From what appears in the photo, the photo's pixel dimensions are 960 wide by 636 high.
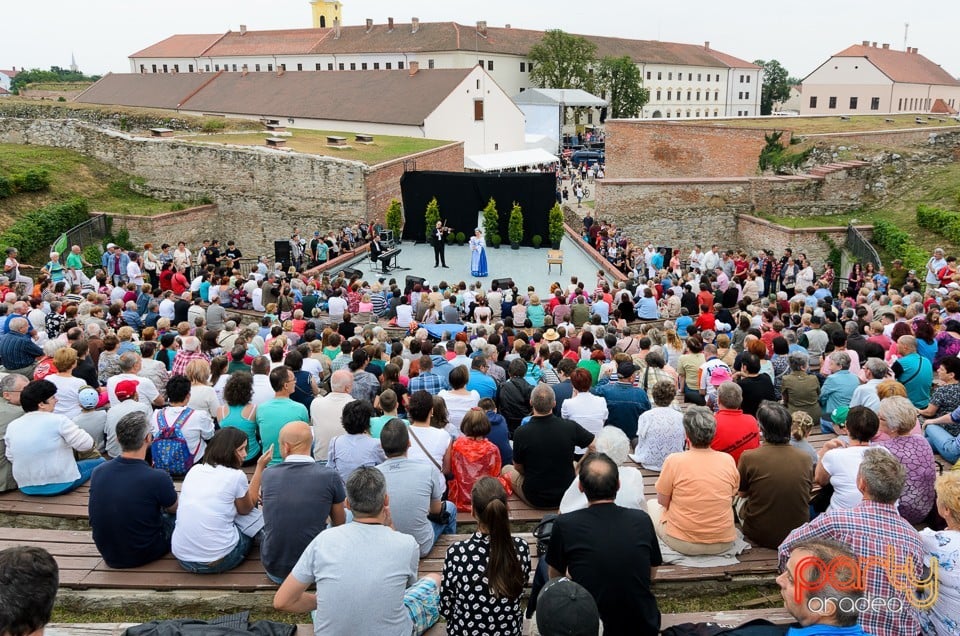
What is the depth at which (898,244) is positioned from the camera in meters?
21.9

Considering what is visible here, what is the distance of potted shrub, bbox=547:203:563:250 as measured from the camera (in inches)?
916

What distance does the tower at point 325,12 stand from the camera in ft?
300

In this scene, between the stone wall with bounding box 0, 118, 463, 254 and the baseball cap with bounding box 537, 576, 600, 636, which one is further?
the stone wall with bounding box 0, 118, 463, 254

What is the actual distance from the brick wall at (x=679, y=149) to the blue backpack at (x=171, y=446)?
3185cm

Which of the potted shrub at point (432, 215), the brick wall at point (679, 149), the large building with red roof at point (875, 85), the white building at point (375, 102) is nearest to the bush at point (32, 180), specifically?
the potted shrub at point (432, 215)

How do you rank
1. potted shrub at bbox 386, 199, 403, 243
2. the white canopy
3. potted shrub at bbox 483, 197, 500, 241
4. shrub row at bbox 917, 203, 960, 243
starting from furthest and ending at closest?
the white canopy
potted shrub at bbox 386, 199, 403, 243
potted shrub at bbox 483, 197, 500, 241
shrub row at bbox 917, 203, 960, 243

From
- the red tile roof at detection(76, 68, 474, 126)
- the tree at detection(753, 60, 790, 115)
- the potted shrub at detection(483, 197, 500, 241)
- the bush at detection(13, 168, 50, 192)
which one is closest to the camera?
the potted shrub at detection(483, 197, 500, 241)

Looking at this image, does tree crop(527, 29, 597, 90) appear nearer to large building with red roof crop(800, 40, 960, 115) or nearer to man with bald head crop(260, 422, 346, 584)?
large building with red roof crop(800, 40, 960, 115)

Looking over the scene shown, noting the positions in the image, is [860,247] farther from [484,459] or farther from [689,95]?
[689,95]

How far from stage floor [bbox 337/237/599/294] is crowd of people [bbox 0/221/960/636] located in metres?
10.1

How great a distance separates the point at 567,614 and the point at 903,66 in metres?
75.0

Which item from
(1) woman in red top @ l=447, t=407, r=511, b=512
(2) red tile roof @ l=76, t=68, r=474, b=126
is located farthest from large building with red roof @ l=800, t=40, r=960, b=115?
(1) woman in red top @ l=447, t=407, r=511, b=512

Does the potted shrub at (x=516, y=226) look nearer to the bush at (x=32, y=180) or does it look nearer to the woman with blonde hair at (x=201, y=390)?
the bush at (x=32, y=180)

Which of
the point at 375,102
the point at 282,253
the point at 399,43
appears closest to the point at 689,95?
the point at 399,43
